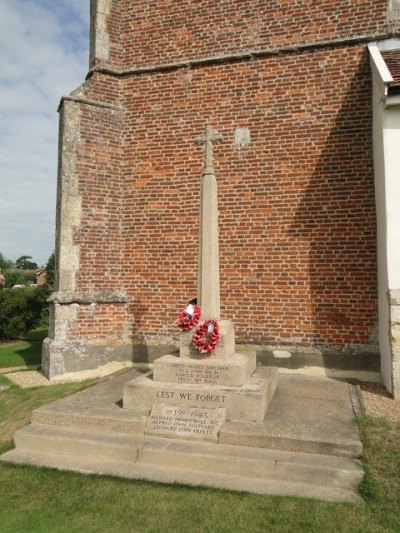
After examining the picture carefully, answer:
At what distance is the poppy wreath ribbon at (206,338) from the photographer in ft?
18.7

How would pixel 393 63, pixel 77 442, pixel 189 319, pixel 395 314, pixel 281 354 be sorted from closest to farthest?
pixel 77 442 → pixel 189 319 → pixel 395 314 → pixel 393 63 → pixel 281 354

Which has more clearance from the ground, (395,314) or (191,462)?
(395,314)

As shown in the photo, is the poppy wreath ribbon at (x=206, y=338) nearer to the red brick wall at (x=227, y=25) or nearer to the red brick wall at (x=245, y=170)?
the red brick wall at (x=245, y=170)

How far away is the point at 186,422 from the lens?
16.5ft

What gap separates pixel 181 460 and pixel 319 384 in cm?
319

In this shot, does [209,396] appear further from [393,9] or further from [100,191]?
[393,9]

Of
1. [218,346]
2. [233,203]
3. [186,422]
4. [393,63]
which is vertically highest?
[393,63]

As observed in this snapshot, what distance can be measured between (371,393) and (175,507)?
3898mm

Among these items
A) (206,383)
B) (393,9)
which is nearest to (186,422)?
(206,383)

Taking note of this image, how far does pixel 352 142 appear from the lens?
787 cm

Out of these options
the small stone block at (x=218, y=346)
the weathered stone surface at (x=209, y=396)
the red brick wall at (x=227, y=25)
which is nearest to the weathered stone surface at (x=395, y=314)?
the weathered stone surface at (x=209, y=396)

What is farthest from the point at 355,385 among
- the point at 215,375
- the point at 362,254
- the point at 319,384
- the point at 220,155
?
the point at 220,155

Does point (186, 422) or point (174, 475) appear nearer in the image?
point (174, 475)

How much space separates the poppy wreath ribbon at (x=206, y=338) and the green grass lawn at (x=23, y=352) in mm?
5888
